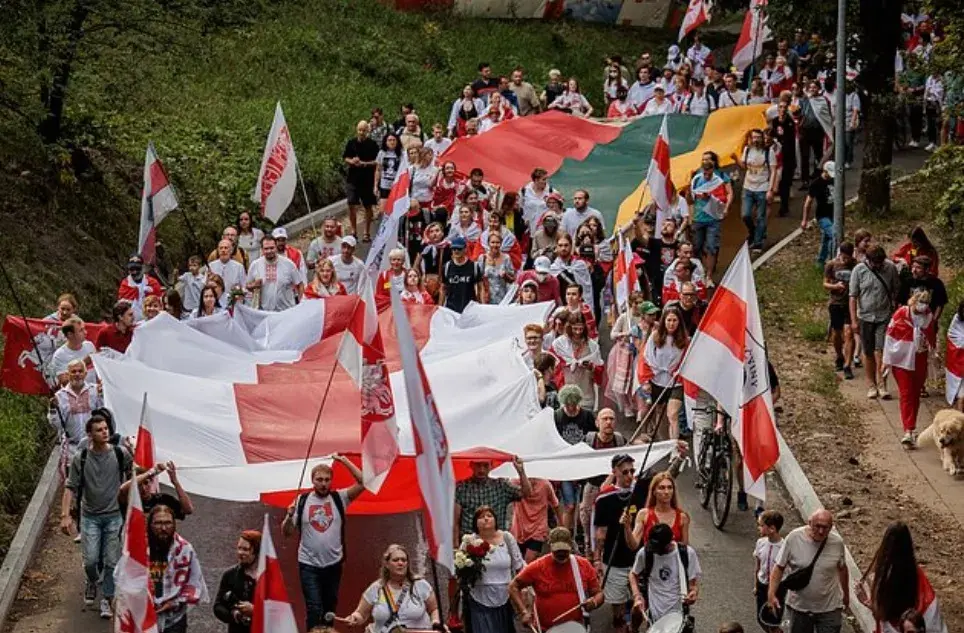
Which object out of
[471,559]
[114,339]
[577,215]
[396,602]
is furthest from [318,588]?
[577,215]

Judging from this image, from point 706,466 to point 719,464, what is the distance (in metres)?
0.28

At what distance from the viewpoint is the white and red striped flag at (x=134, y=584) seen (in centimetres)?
1295

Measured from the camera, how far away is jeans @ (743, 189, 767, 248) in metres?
26.5

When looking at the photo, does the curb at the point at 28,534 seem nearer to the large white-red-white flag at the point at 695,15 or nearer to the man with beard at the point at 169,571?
the man with beard at the point at 169,571

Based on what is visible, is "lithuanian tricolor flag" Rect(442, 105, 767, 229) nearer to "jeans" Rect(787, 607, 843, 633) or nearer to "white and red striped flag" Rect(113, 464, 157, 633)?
"jeans" Rect(787, 607, 843, 633)

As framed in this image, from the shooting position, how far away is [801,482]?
19.0 m

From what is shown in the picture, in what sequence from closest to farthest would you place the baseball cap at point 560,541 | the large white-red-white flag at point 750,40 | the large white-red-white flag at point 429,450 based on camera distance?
the large white-red-white flag at point 429,450 → the baseball cap at point 560,541 → the large white-red-white flag at point 750,40

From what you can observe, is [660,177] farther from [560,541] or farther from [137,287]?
[560,541]

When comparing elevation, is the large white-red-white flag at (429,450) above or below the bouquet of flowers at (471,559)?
above

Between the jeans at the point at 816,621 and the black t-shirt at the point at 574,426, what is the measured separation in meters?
2.78

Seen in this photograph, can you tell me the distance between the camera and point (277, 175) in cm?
2427

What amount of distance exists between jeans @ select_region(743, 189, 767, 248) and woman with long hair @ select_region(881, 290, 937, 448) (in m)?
6.43

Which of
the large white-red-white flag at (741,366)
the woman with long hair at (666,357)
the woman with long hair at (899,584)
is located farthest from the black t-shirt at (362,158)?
the woman with long hair at (899,584)

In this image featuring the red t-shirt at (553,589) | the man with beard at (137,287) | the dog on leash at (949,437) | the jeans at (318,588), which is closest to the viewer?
the red t-shirt at (553,589)
